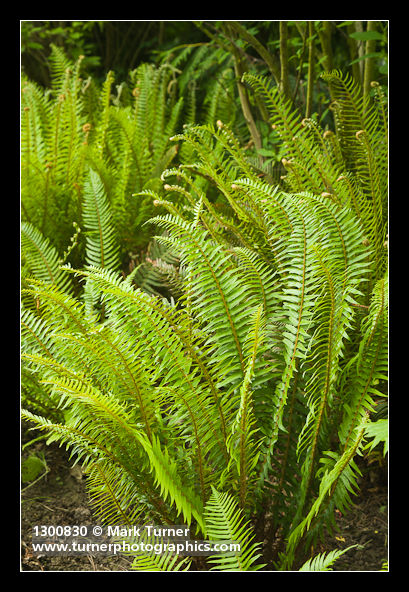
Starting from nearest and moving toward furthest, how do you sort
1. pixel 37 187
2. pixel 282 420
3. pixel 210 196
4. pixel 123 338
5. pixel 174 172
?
pixel 123 338, pixel 282 420, pixel 174 172, pixel 37 187, pixel 210 196

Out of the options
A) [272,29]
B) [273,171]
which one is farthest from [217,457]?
[272,29]

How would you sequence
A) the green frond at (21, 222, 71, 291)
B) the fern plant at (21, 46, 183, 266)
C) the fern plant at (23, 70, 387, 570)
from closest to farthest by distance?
the fern plant at (23, 70, 387, 570) < the green frond at (21, 222, 71, 291) < the fern plant at (21, 46, 183, 266)

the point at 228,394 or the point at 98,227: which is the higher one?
the point at 98,227

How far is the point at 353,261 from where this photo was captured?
1380mm

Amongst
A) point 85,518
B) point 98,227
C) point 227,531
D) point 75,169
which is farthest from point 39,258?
point 227,531

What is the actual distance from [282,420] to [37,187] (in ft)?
4.52

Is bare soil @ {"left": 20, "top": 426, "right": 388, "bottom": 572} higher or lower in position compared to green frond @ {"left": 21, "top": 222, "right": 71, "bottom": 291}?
lower

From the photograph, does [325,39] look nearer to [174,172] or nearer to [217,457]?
[174,172]

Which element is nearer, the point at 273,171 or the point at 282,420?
the point at 282,420

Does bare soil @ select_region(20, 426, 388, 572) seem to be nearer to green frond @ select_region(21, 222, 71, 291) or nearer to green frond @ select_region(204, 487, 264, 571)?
green frond @ select_region(204, 487, 264, 571)

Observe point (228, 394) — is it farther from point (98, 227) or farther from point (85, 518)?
point (98, 227)

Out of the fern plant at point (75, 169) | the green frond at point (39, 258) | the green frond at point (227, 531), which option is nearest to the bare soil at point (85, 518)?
the green frond at point (227, 531)

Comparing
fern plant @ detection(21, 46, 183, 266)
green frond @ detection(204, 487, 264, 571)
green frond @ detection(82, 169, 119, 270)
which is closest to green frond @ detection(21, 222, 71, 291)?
green frond @ detection(82, 169, 119, 270)

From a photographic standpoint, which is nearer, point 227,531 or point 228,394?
point 227,531
